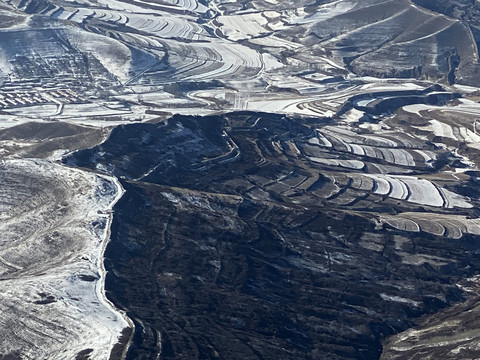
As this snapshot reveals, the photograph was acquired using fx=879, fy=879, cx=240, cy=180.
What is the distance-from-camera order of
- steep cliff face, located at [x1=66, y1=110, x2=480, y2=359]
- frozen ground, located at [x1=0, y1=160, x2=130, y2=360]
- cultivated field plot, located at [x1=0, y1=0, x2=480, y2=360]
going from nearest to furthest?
frozen ground, located at [x1=0, y1=160, x2=130, y2=360], cultivated field plot, located at [x1=0, y1=0, x2=480, y2=360], steep cliff face, located at [x1=66, y1=110, x2=480, y2=359]

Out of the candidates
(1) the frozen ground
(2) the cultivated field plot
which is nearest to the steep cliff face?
(2) the cultivated field plot

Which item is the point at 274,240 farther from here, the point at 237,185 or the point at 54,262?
the point at 54,262

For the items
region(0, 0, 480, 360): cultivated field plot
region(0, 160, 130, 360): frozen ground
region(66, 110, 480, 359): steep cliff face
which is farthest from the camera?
region(66, 110, 480, 359): steep cliff face

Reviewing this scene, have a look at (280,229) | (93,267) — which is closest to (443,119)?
(280,229)

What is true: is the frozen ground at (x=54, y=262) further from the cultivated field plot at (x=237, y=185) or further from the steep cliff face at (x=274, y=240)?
the steep cliff face at (x=274, y=240)

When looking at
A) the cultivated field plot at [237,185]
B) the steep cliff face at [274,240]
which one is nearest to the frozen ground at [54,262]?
the cultivated field plot at [237,185]

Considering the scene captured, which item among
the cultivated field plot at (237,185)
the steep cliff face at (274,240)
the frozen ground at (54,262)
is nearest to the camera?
the frozen ground at (54,262)

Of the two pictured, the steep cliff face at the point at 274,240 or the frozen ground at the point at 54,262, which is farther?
the steep cliff face at the point at 274,240

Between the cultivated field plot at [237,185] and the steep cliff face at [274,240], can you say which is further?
the steep cliff face at [274,240]

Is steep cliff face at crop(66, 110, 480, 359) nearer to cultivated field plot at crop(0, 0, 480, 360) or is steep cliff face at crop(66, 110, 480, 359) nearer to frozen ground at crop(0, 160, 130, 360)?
cultivated field plot at crop(0, 0, 480, 360)

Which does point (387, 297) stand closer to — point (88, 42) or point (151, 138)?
point (151, 138)

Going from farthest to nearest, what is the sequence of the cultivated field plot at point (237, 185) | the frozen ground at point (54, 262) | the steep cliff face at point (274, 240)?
the steep cliff face at point (274, 240) → the cultivated field plot at point (237, 185) → the frozen ground at point (54, 262)

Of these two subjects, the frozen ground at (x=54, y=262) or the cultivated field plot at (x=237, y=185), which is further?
the cultivated field plot at (x=237, y=185)
